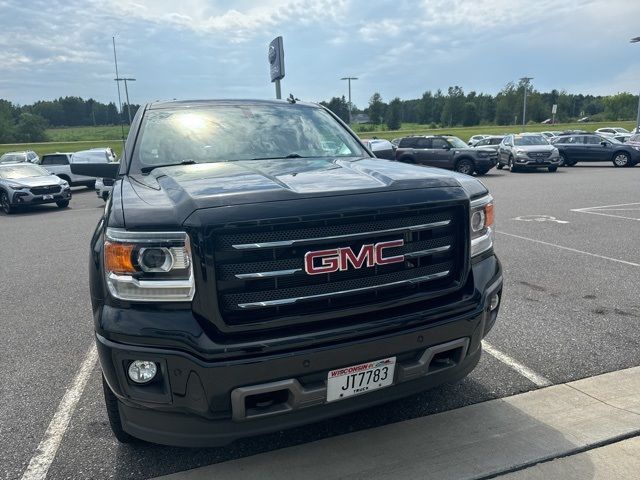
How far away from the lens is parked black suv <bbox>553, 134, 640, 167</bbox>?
22859 millimetres

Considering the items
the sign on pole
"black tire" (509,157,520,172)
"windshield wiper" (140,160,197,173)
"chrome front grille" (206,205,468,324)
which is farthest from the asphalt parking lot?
"black tire" (509,157,520,172)

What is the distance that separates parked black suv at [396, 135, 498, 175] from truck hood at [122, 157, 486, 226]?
18.1 metres

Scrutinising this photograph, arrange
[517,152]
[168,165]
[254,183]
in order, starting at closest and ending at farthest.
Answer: [254,183]
[168,165]
[517,152]

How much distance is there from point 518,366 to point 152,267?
9.17ft

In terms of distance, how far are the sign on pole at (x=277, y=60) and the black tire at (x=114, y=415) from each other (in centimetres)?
1543

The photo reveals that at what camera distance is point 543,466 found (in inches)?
101

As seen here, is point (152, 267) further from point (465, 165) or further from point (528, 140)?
point (528, 140)

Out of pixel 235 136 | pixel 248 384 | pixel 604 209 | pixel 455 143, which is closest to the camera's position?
pixel 248 384

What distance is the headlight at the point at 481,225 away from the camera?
268 cm

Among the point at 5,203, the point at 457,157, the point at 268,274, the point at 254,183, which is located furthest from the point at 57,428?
the point at 457,157

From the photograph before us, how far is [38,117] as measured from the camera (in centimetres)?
8288

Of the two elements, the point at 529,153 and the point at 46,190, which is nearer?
the point at 46,190

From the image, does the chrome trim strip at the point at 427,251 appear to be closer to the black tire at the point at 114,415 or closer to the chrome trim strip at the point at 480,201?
the chrome trim strip at the point at 480,201

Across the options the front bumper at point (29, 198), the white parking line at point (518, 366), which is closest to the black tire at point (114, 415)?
the white parking line at point (518, 366)
